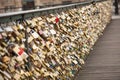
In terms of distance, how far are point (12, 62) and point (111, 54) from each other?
18.6 ft

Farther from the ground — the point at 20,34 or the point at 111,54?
the point at 20,34

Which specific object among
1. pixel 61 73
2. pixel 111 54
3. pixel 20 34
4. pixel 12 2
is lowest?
pixel 12 2

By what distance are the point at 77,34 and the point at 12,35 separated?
3.93 meters

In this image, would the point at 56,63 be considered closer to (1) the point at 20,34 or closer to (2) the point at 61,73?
(2) the point at 61,73

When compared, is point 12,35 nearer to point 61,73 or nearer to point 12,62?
point 12,62

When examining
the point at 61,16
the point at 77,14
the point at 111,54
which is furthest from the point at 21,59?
the point at 111,54

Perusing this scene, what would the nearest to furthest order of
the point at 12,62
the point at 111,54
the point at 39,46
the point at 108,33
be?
the point at 12,62, the point at 39,46, the point at 111,54, the point at 108,33

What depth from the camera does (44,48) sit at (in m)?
4.76

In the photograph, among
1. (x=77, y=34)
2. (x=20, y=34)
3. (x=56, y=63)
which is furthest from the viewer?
(x=77, y=34)

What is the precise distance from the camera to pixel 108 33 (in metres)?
13.6

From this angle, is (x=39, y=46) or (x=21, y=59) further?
(x=39, y=46)

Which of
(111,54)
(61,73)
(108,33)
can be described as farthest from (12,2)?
(61,73)

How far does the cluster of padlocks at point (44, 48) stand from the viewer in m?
3.53

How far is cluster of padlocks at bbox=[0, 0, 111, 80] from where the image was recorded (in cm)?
353
